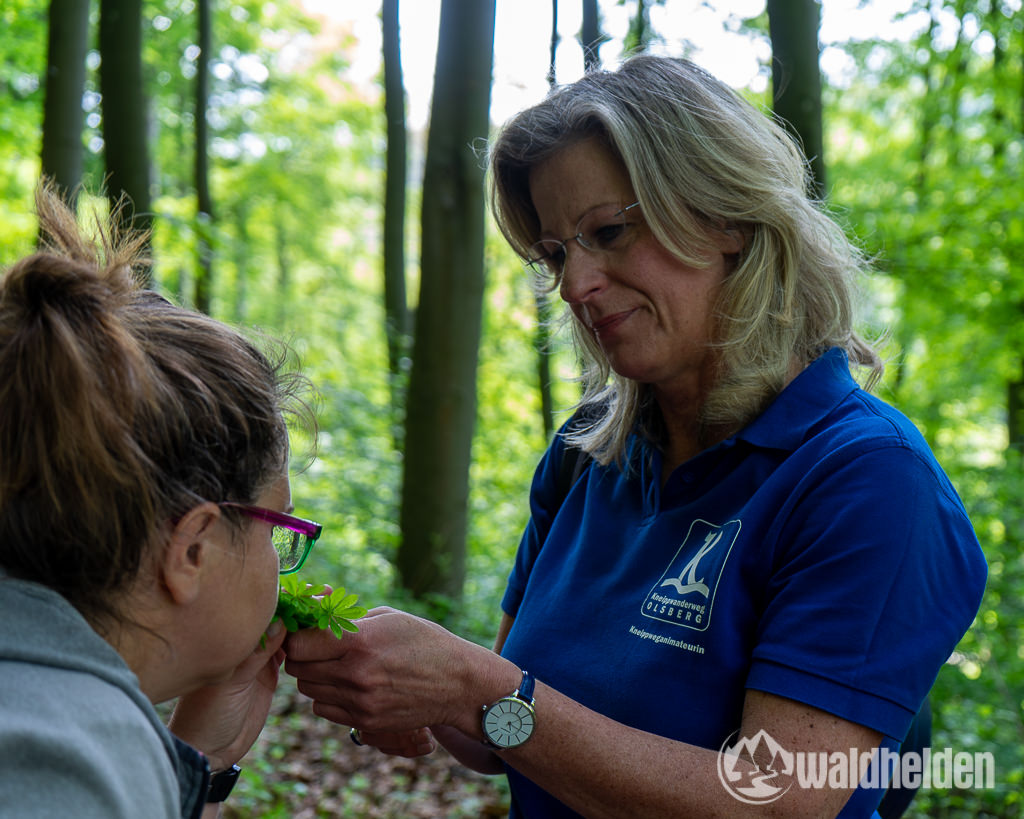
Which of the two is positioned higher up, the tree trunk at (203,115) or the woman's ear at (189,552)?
the tree trunk at (203,115)

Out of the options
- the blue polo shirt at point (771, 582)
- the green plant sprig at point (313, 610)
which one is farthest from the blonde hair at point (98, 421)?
the blue polo shirt at point (771, 582)

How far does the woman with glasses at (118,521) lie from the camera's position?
1122 millimetres

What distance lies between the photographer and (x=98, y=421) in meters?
1.24

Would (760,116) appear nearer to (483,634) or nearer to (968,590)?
(968,590)

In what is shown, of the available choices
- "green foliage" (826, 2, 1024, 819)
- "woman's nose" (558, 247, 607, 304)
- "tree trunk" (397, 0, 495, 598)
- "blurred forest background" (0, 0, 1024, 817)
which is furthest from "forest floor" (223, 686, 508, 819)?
"woman's nose" (558, 247, 607, 304)

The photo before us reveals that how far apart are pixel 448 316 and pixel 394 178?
476cm

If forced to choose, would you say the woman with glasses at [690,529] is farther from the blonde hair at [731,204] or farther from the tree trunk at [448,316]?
the tree trunk at [448,316]

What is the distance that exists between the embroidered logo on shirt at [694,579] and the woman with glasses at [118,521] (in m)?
0.78

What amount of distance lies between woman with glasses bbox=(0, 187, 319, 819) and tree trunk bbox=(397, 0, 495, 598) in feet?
15.3

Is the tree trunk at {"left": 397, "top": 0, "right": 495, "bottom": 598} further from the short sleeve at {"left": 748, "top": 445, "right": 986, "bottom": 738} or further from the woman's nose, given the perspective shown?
the short sleeve at {"left": 748, "top": 445, "right": 986, "bottom": 738}

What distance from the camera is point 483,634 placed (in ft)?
20.8

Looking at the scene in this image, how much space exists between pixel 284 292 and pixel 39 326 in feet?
65.4

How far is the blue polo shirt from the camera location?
158 centimetres

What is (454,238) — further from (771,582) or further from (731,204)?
(771,582)
